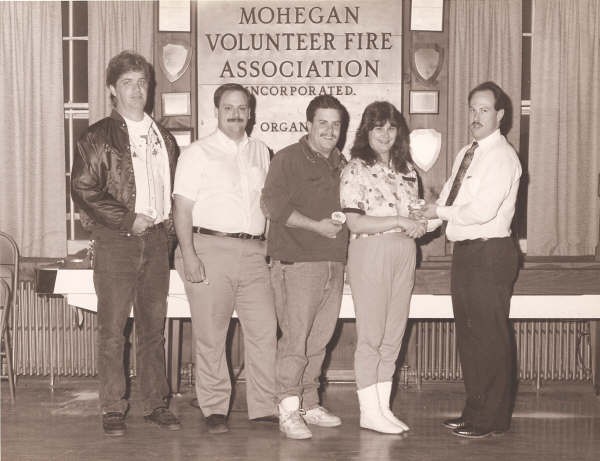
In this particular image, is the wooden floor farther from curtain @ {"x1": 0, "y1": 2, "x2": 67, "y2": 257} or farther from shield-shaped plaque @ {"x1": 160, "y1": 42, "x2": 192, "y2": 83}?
shield-shaped plaque @ {"x1": 160, "y1": 42, "x2": 192, "y2": 83}

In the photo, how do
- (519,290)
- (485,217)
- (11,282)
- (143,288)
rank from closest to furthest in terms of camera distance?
(485,217)
(143,288)
(519,290)
(11,282)

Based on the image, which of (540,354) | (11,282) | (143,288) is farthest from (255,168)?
(540,354)

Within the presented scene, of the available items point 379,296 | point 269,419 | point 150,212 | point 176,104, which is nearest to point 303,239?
point 379,296

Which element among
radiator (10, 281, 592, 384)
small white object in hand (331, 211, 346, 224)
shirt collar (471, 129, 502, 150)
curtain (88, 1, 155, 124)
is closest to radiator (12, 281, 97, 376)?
radiator (10, 281, 592, 384)

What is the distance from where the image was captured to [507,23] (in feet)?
17.3

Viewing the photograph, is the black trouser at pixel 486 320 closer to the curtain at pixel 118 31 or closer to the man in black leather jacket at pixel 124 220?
the man in black leather jacket at pixel 124 220

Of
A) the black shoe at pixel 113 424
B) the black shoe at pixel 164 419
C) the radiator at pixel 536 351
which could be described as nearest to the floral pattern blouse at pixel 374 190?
the black shoe at pixel 164 419

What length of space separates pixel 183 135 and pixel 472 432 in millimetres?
2695

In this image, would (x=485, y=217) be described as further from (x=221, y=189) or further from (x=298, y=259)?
(x=221, y=189)

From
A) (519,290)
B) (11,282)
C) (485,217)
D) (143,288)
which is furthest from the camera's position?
(11,282)

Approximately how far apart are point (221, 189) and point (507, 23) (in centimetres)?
255

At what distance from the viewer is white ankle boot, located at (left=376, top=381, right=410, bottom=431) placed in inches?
153

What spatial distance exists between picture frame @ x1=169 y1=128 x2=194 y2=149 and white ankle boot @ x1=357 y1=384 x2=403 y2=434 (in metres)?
2.24

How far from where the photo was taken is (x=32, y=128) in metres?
5.34
